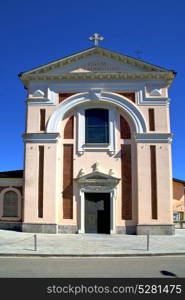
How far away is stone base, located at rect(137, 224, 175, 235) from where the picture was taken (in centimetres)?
2075

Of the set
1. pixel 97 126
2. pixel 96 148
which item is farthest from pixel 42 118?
pixel 96 148

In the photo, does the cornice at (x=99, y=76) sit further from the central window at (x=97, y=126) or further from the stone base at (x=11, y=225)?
the stone base at (x=11, y=225)

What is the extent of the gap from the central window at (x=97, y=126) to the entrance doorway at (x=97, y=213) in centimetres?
365

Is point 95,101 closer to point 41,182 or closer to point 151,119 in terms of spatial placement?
point 151,119

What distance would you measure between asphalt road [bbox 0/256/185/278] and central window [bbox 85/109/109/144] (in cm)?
1092

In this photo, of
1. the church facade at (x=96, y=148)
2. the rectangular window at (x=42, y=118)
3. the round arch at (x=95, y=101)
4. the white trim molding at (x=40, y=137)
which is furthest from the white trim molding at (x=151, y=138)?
the rectangular window at (x=42, y=118)

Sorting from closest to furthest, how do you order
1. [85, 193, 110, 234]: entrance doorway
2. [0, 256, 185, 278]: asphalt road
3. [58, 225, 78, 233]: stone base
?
[0, 256, 185, 278]: asphalt road
[58, 225, 78, 233]: stone base
[85, 193, 110, 234]: entrance doorway

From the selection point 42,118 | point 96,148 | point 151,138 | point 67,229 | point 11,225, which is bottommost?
point 67,229

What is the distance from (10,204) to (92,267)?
13.6 m

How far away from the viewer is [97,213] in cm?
2173

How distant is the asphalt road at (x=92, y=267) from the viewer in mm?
9391

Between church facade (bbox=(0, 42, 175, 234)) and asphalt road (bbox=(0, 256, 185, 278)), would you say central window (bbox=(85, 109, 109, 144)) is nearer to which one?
church facade (bbox=(0, 42, 175, 234))

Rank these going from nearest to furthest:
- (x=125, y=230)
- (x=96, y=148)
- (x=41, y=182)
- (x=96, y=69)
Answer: (x=125, y=230)
(x=41, y=182)
(x=96, y=148)
(x=96, y=69)

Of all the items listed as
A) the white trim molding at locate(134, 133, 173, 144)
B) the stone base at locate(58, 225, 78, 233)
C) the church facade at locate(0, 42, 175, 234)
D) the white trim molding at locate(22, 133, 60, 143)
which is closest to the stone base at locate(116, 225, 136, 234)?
the church facade at locate(0, 42, 175, 234)
